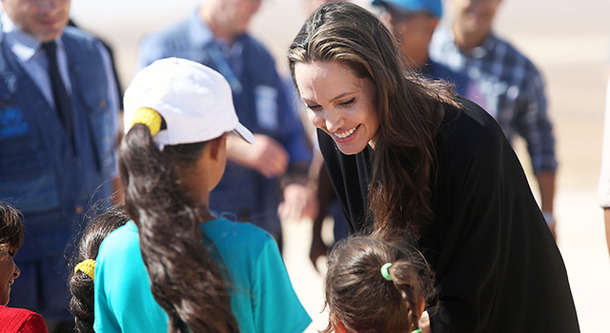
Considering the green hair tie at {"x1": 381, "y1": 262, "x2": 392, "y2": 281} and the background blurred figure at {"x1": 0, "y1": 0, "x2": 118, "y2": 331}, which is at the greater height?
the green hair tie at {"x1": 381, "y1": 262, "x2": 392, "y2": 281}

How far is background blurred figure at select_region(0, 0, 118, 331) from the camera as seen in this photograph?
4258 mm

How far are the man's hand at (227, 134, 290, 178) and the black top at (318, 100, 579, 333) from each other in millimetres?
2687

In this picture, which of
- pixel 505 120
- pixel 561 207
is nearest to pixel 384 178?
pixel 505 120

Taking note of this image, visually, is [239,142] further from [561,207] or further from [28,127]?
[561,207]

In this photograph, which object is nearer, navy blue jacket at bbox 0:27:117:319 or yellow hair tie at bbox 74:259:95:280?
yellow hair tie at bbox 74:259:95:280

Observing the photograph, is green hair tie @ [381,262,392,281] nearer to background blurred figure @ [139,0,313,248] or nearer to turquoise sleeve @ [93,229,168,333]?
turquoise sleeve @ [93,229,168,333]

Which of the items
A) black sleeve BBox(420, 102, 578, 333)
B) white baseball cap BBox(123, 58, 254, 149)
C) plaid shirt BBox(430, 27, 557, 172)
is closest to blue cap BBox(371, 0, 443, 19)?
plaid shirt BBox(430, 27, 557, 172)

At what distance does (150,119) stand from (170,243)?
293 millimetres

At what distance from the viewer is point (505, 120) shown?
5.15 meters

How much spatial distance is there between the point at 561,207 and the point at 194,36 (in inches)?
198

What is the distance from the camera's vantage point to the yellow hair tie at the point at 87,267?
2344 millimetres

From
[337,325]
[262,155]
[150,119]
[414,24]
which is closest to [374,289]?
[337,325]

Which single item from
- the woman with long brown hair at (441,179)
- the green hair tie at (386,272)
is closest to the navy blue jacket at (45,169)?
the woman with long brown hair at (441,179)

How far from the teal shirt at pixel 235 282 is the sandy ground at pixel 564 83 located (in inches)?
44.7
